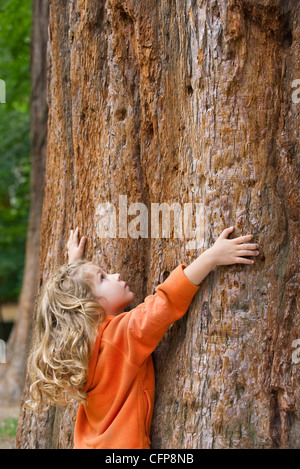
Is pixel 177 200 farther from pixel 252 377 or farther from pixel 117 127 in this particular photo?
pixel 252 377

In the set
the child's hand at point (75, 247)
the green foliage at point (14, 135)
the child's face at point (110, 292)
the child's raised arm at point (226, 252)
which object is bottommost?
the child's face at point (110, 292)

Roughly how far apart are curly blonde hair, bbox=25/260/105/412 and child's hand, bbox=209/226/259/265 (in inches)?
29.0

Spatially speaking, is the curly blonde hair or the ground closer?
the curly blonde hair

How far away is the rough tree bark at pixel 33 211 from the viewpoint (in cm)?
821

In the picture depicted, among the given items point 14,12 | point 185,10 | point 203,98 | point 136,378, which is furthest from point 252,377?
point 14,12

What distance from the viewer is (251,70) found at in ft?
9.20

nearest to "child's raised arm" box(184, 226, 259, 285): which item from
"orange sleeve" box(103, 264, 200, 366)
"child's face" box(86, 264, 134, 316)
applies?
"orange sleeve" box(103, 264, 200, 366)

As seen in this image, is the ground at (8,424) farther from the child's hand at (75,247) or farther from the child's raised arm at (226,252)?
the child's raised arm at (226,252)

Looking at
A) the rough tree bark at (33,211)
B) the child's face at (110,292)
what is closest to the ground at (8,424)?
the rough tree bark at (33,211)

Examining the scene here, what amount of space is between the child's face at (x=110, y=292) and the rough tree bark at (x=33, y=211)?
17.1 feet

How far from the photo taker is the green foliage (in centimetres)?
1058

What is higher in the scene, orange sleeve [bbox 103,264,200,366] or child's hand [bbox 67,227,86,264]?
child's hand [bbox 67,227,86,264]
